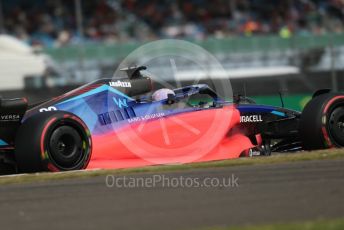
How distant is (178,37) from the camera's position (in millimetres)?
24594

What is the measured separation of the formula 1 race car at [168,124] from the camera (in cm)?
904

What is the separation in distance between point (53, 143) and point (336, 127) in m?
3.90

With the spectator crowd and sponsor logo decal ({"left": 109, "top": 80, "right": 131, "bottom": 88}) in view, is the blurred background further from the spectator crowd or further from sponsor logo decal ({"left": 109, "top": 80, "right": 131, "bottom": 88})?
sponsor logo decal ({"left": 109, "top": 80, "right": 131, "bottom": 88})

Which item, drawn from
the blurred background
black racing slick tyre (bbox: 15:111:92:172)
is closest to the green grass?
black racing slick tyre (bbox: 15:111:92:172)

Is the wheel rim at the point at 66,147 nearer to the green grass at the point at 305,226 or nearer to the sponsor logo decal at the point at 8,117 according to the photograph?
the sponsor logo decal at the point at 8,117

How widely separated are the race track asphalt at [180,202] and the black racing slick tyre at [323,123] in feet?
6.39

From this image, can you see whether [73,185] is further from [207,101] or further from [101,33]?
[101,33]

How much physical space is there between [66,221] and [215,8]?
22.0m

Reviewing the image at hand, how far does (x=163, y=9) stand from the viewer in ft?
86.3

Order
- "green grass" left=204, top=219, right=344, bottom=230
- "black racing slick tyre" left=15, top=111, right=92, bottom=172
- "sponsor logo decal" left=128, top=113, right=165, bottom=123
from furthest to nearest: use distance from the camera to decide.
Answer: "sponsor logo decal" left=128, top=113, right=165, bottom=123, "black racing slick tyre" left=15, top=111, right=92, bottom=172, "green grass" left=204, top=219, right=344, bottom=230

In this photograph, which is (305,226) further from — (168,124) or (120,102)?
(120,102)

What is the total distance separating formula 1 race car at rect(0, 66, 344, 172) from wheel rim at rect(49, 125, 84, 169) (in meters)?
0.01

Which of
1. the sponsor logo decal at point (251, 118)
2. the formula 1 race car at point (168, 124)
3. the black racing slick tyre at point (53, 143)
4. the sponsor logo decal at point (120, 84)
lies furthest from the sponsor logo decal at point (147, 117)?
the sponsor logo decal at point (251, 118)

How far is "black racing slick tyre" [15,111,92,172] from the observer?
8.04 m
